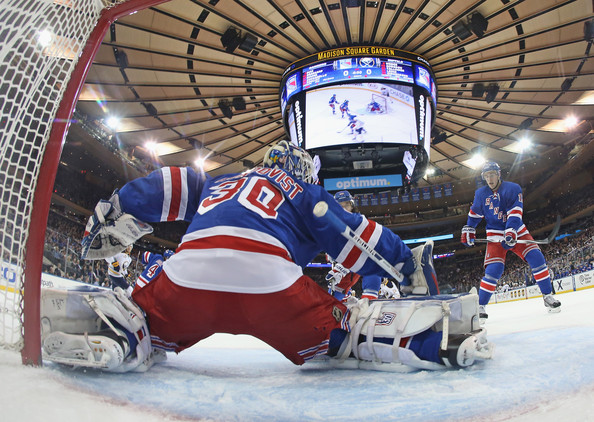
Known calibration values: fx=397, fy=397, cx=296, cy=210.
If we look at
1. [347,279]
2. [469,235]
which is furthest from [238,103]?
[469,235]

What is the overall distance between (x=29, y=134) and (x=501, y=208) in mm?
5027

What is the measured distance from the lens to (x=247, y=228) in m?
1.75

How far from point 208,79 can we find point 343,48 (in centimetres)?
372

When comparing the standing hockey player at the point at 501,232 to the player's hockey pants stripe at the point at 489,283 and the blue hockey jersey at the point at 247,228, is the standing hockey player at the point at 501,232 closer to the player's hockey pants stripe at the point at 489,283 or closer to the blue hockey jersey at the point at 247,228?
the player's hockey pants stripe at the point at 489,283

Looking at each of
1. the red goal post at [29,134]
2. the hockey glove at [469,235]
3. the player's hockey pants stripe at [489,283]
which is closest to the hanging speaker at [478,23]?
the hockey glove at [469,235]

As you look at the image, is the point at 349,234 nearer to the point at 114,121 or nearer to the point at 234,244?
the point at 234,244

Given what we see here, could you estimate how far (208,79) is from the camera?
1084 centimetres

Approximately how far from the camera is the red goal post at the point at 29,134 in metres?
1.36

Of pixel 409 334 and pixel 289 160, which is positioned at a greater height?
pixel 289 160

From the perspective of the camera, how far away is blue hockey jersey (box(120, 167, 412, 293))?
1680 millimetres

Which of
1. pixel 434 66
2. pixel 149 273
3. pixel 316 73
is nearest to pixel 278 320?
pixel 149 273

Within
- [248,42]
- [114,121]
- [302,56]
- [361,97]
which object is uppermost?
[302,56]

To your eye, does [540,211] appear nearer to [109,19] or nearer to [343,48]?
[343,48]

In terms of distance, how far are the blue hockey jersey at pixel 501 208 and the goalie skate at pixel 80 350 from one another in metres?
4.46
